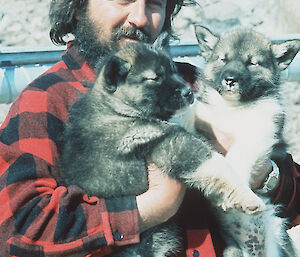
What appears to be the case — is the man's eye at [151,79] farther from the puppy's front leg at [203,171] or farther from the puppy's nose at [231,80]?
the puppy's nose at [231,80]

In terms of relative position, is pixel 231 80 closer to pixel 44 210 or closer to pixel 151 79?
pixel 151 79

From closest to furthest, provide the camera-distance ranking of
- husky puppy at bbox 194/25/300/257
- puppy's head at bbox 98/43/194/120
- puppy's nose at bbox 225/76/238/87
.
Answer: puppy's head at bbox 98/43/194/120
husky puppy at bbox 194/25/300/257
puppy's nose at bbox 225/76/238/87

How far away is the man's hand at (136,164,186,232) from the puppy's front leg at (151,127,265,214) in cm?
5

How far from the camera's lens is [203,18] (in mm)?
8625

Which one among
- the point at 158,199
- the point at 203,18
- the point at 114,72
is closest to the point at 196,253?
the point at 158,199

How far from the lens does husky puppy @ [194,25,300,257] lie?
2322mm

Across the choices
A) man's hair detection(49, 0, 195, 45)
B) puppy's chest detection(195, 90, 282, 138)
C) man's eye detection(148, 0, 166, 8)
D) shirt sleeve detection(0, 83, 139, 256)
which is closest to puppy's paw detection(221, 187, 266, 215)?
shirt sleeve detection(0, 83, 139, 256)

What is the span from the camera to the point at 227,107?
266 cm

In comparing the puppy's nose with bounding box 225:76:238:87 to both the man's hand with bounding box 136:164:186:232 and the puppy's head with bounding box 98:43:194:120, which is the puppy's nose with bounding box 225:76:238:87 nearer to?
the puppy's head with bounding box 98:43:194:120

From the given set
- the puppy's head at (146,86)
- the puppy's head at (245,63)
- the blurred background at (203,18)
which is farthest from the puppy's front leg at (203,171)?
the blurred background at (203,18)

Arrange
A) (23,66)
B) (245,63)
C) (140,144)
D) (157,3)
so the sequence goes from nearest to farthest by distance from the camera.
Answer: (140,144), (245,63), (157,3), (23,66)

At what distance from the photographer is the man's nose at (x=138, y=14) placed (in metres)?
2.57

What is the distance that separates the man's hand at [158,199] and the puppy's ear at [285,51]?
1.33 meters

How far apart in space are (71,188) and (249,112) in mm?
1265
